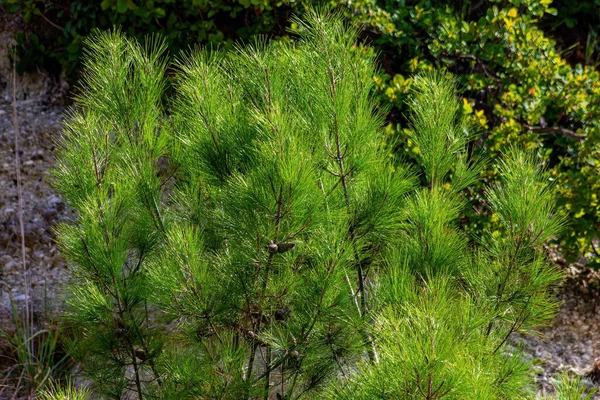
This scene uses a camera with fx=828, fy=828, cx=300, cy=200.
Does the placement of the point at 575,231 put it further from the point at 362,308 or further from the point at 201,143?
the point at 201,143

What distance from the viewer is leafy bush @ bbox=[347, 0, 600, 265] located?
4.15m

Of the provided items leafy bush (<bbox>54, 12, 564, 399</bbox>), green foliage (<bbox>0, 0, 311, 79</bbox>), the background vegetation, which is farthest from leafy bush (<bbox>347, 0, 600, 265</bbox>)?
leafy bush (<bbox>54, 12, 564, 399</bbox>)

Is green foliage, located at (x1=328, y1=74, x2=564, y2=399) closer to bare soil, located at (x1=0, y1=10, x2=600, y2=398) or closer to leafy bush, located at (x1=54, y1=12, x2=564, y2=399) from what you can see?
leafy bush, located at (x1=54, y1=12, x2=564, y2=399)

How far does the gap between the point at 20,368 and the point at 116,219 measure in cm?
201

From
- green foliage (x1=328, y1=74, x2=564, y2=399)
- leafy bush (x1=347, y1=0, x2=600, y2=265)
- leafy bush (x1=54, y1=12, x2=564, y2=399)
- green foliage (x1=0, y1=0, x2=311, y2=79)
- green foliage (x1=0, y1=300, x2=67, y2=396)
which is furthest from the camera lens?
green foliage (x1=0, y1=0, x2=311, y2=79)

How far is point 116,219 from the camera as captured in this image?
2.40 m

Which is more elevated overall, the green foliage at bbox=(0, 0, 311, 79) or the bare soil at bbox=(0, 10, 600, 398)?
the green foliage at bbox=(0, 0, 311, 79)

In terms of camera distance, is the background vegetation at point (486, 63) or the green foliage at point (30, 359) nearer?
the green foliage at point (30, 359)

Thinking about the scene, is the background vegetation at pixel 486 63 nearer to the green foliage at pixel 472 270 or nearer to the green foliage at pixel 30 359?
the green foliage at pixel 472 270

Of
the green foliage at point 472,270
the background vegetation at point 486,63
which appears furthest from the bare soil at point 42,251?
the green foliage at point 472,270

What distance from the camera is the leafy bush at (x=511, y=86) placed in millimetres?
4152

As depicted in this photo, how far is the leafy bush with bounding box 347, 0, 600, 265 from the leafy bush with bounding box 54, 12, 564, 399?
62.4 inches

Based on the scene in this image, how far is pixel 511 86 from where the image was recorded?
4387 millimetres

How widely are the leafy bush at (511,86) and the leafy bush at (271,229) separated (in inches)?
62.4
